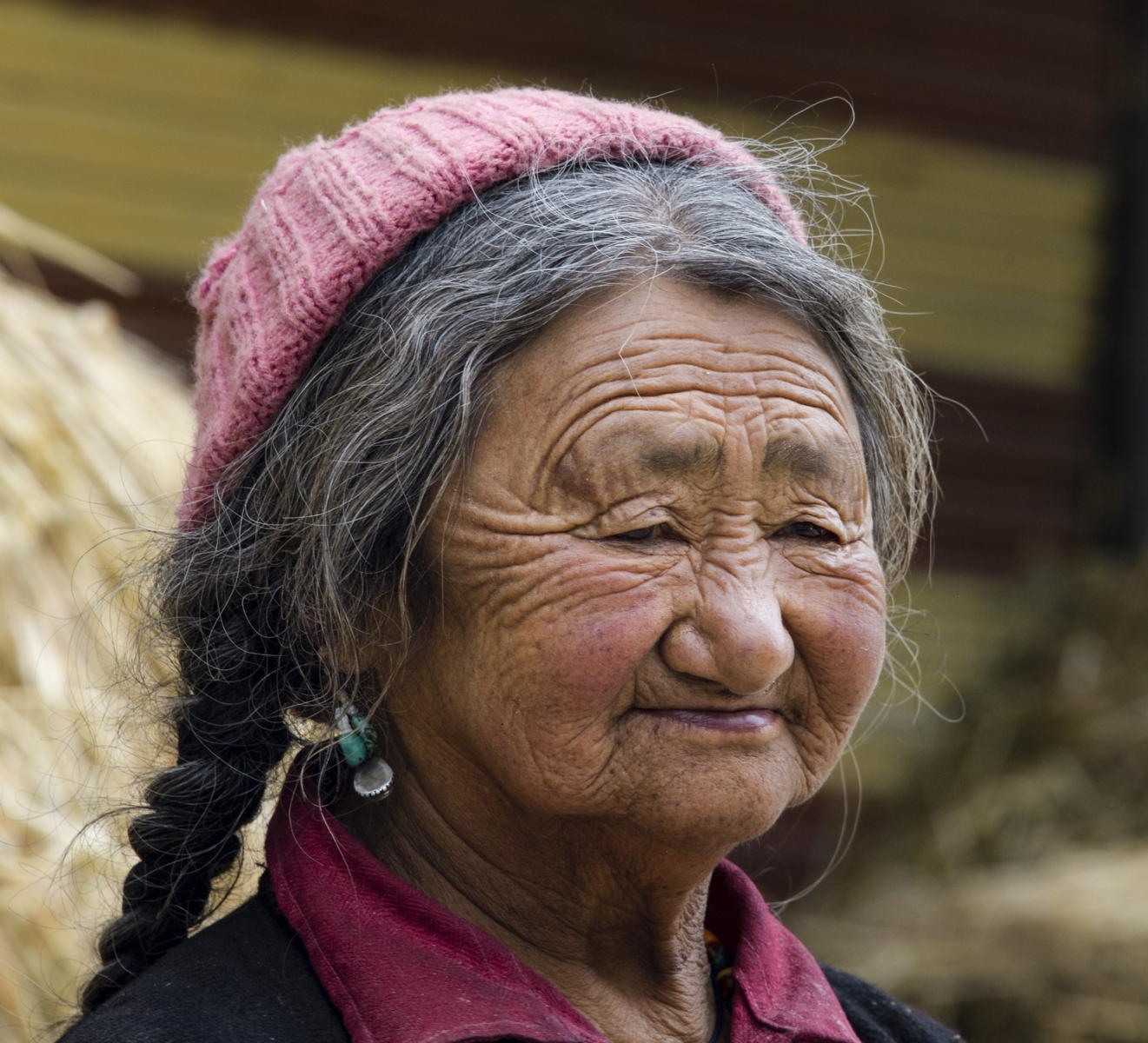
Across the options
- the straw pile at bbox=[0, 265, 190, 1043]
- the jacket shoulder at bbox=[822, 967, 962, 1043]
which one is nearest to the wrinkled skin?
the jacket shoulder at bbox=[822, 967, 962, 1043]

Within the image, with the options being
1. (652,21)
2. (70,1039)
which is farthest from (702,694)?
(652,21)

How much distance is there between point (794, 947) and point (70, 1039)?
82 cm

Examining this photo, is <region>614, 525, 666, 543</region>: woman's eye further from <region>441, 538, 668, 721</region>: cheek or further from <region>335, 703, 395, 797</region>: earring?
<region>335, 703, 395, 797</region>: earring

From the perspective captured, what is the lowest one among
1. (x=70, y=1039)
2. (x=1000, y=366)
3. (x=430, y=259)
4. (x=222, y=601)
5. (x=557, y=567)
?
(x=1000, y=366)

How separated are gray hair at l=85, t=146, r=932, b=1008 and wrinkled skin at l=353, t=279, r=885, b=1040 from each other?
0.13 feet

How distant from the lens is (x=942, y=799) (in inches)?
212

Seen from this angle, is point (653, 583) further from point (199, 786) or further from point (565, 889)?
point (199, 786)

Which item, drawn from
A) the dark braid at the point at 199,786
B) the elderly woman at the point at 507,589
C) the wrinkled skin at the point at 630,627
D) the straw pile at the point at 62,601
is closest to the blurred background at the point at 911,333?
the straw pile at the point at 62,601

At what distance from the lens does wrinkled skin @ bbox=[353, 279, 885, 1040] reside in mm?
1575

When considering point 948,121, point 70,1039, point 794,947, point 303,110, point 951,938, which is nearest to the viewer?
point 70,1039

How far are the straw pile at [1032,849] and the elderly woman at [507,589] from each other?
2.68m

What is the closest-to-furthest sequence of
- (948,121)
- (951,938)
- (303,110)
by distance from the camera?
(951,938) → (303,110) → (948,121)

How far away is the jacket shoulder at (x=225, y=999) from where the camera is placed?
5.06 ft

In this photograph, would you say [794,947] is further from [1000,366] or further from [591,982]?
[1000,366]
